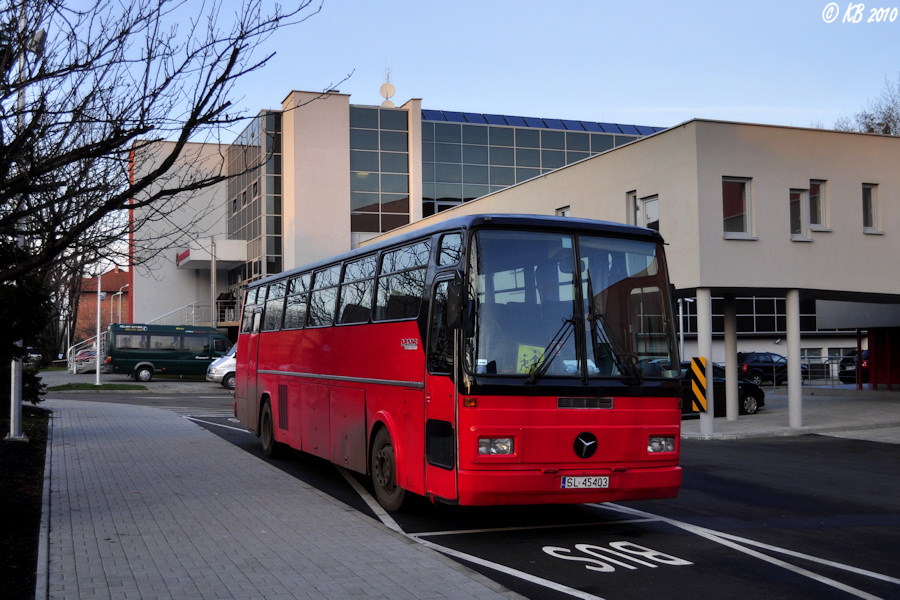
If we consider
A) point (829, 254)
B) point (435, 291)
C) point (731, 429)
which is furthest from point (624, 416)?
point (829, 254)

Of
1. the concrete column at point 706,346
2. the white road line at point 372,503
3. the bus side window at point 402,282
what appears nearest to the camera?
the white road line at point 372,503

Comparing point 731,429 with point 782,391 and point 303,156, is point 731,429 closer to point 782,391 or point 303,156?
point 782,391

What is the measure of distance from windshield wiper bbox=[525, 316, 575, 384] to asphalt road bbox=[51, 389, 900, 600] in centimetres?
157

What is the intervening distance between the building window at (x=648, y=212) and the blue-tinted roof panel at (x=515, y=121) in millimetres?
→ 28236

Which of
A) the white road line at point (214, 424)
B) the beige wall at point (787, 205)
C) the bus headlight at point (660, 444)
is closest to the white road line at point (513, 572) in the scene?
the bus headlight at point (660, 444)

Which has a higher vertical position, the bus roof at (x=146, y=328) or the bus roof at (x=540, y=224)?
the bus roof at (x=540, y=224)

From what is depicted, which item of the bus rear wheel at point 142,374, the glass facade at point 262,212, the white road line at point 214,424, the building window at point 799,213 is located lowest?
the white road line at point 214,424

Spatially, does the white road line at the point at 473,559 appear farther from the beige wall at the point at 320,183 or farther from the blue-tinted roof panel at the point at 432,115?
the blue-tinted roof panel at the point at 432,115

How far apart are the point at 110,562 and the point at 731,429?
1710cm

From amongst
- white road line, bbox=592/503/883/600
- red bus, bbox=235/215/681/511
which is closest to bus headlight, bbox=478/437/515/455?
red bus, bbox=235/215/681/511

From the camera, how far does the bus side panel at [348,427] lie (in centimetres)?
1082

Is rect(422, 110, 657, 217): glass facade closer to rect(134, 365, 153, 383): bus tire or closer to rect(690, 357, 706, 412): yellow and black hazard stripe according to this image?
rect(134, 365, 153, 383): bus tire

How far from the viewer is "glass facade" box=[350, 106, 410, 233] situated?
49719 millimetres

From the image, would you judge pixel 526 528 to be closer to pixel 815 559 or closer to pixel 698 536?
pixel 698 536
